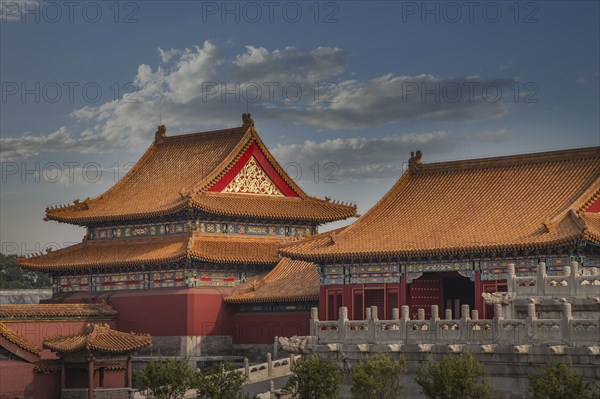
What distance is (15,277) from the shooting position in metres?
114

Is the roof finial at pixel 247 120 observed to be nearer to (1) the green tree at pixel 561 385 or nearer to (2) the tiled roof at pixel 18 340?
(2) the tiled roof at pixel 18 340

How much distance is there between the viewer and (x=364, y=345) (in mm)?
37562

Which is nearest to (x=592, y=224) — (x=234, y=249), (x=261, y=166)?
(x=234, y=249)

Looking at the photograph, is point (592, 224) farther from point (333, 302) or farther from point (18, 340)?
point (18, 340)

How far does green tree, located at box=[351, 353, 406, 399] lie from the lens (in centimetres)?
3316

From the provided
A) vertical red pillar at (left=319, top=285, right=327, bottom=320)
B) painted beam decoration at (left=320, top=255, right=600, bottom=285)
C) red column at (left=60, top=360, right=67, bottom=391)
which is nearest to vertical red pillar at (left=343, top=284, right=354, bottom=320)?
painted beam decoration at (left=320, top=255, right=600, bottom=285)

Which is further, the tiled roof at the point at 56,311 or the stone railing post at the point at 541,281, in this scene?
the tiled roof at the point at 56,311

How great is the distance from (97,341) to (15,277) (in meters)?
70.1

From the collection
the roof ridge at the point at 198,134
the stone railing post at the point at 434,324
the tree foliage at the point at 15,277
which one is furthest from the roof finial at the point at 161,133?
the tree foliage at the point at 15,277

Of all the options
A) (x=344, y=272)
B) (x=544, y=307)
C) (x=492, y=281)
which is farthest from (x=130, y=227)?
(x=544, y=307)

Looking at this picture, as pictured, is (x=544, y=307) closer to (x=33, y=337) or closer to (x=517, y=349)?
(x=517, y=349)

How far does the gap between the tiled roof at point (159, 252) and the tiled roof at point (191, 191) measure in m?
1.37

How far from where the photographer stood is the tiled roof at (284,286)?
5178cm

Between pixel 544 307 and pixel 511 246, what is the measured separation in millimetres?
9385
